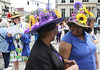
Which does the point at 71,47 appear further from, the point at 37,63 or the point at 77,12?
the point at 37,63

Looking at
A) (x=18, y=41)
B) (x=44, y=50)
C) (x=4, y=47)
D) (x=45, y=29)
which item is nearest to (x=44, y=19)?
(x=45, y=29)

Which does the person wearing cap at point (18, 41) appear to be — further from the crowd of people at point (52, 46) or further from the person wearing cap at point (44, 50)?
the person wearing cap at point (44, 50)

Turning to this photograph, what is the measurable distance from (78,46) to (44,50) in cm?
89

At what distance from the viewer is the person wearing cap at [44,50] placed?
1563 mm

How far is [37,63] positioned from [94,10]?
54355 millimetres

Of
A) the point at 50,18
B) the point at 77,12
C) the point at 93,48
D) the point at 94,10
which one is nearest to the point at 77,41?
the point at 93,48

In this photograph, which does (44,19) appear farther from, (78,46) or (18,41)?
(18,41)

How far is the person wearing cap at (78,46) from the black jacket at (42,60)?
26.4 inches

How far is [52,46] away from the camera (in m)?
2.00

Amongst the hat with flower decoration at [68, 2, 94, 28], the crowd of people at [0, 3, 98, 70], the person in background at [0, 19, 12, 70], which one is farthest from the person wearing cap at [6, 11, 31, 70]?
the hat with flower decoration at [68, 2, 94, 28]

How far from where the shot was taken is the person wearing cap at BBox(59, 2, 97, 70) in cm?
233

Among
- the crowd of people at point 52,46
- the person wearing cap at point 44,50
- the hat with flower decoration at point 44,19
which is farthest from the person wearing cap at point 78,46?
the hat with flower decoration at point 44,19

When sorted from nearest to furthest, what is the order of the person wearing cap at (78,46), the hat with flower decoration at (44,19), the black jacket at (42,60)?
the black jacket at (42,60) < the hat with flower decoration at (44,19) < the person wearing cap at (78,46)

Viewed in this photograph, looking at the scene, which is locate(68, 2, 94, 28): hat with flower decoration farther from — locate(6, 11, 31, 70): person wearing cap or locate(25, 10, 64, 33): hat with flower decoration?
locate(6, 11, 31, 70): person wearing cap
